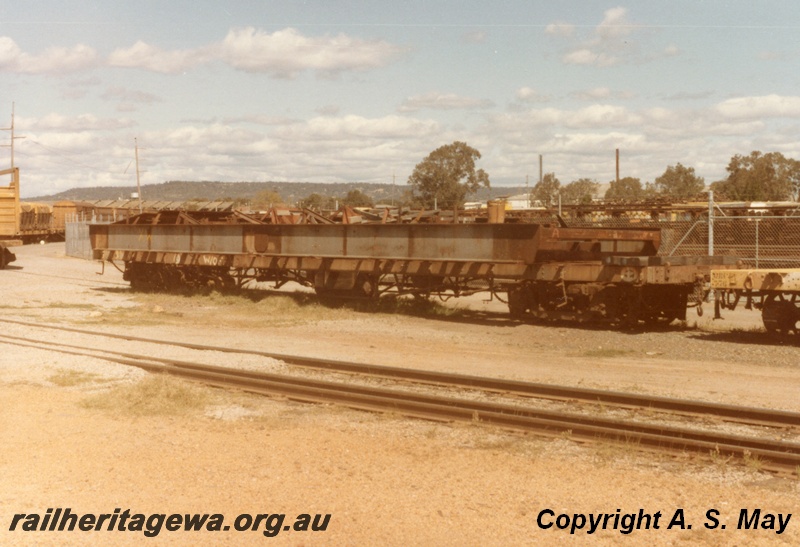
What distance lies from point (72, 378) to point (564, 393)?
6.37m

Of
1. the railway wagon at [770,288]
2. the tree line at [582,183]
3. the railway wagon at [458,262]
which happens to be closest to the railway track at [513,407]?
the railway wagon at [770,288]

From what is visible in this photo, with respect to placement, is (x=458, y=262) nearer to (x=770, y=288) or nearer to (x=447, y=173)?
(x=770, y=288)

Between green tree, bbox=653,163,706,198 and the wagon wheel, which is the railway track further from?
green tree, bbox=653,163,706,198

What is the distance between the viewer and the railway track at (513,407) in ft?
23.3

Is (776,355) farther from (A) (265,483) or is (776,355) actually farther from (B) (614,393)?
(A) (265,483)

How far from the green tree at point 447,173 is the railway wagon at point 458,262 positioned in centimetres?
3886

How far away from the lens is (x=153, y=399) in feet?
29.7

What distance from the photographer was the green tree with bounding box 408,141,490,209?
62.1 metres

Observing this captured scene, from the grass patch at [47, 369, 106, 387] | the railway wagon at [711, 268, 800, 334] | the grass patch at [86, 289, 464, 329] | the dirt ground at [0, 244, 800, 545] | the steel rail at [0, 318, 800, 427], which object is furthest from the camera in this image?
the grass patch at [86, 289, 464, 329]

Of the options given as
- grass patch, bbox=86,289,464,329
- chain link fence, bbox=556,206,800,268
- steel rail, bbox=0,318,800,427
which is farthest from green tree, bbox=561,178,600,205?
steel rail, bbox=0,318,800,427

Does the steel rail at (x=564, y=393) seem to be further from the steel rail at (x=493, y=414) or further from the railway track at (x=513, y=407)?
the steel rail at (x=493, y=414)

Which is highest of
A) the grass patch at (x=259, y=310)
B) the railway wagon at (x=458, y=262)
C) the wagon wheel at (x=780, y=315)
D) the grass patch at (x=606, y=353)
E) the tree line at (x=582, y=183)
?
the tree line at (x=582, y=183)

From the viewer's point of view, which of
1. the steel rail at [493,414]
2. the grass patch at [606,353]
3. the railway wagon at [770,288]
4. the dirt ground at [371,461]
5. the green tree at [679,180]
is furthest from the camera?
the green tree at [679,180]

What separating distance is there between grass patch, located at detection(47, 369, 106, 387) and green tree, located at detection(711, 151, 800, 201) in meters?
60.3
